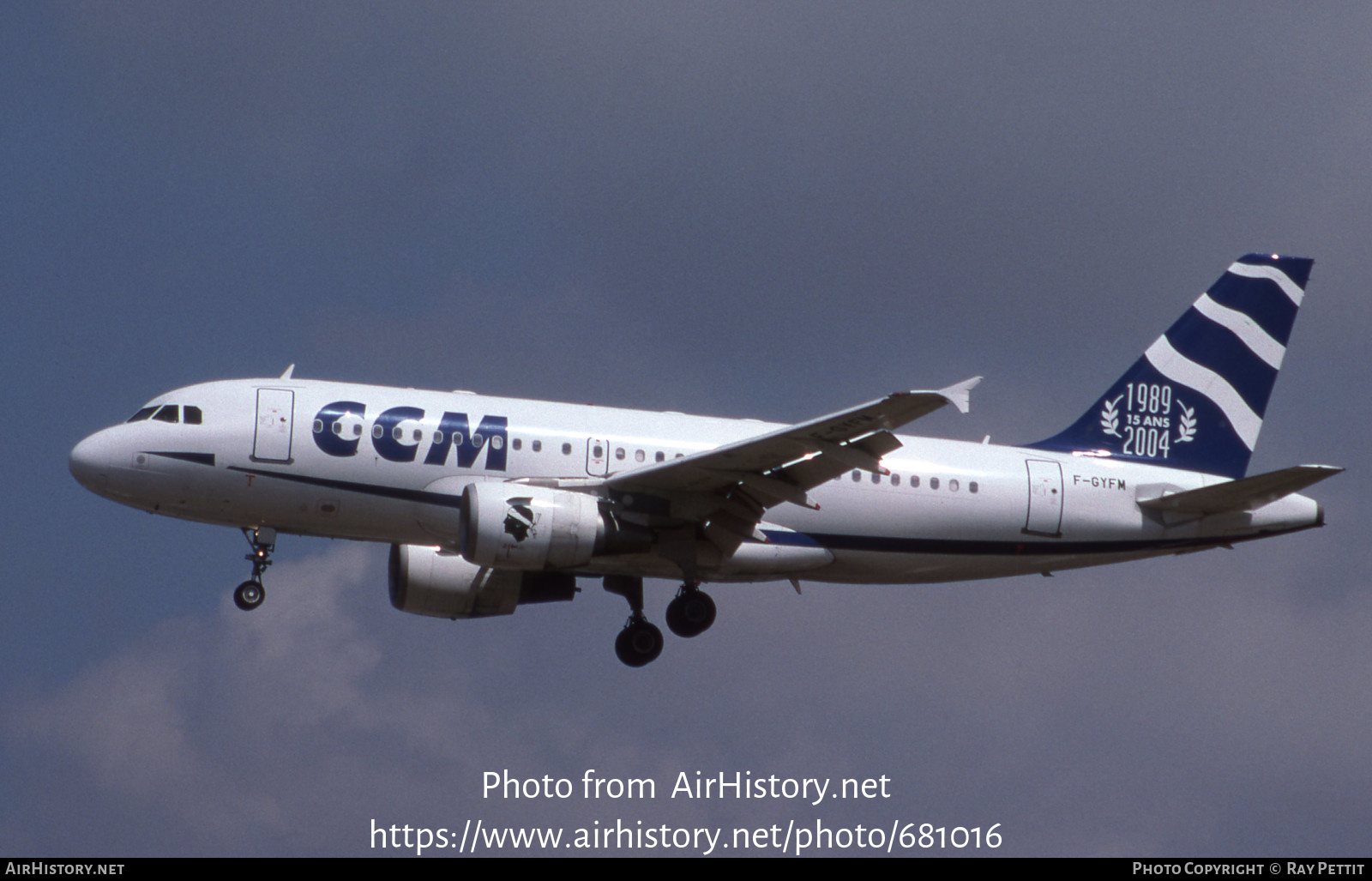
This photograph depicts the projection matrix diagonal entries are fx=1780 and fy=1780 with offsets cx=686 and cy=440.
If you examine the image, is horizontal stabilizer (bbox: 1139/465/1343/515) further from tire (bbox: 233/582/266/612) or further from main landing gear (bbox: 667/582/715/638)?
tire (bbox: 233/582/266/612)

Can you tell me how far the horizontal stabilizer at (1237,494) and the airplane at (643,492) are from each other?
2.1 inches

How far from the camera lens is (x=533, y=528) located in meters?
30.2

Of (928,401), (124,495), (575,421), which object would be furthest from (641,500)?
(124,495)

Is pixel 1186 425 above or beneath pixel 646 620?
above

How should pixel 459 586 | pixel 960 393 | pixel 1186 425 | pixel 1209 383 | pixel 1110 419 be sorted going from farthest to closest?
pixel 1209 383 → pixel 1186 425 → pixel 1110 419 → pixel 459 586 → pixel 960 393

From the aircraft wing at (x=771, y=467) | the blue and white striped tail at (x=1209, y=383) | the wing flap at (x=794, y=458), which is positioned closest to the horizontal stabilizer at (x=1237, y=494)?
the blue and white striped tail at (x=1209, y=383)

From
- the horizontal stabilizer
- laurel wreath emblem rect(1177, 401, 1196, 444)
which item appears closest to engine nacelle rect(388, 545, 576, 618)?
the horizontal stabilizer

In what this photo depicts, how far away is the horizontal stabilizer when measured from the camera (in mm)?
32812

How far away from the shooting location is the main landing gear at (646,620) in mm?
33469

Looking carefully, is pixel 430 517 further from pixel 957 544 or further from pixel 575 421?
pixel 957 544

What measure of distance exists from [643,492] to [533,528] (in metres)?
2.32

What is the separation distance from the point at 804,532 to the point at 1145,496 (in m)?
7.26

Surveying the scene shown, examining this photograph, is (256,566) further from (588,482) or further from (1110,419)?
(1110,419)

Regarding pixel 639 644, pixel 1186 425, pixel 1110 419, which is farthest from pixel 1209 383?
pixel 639 644
